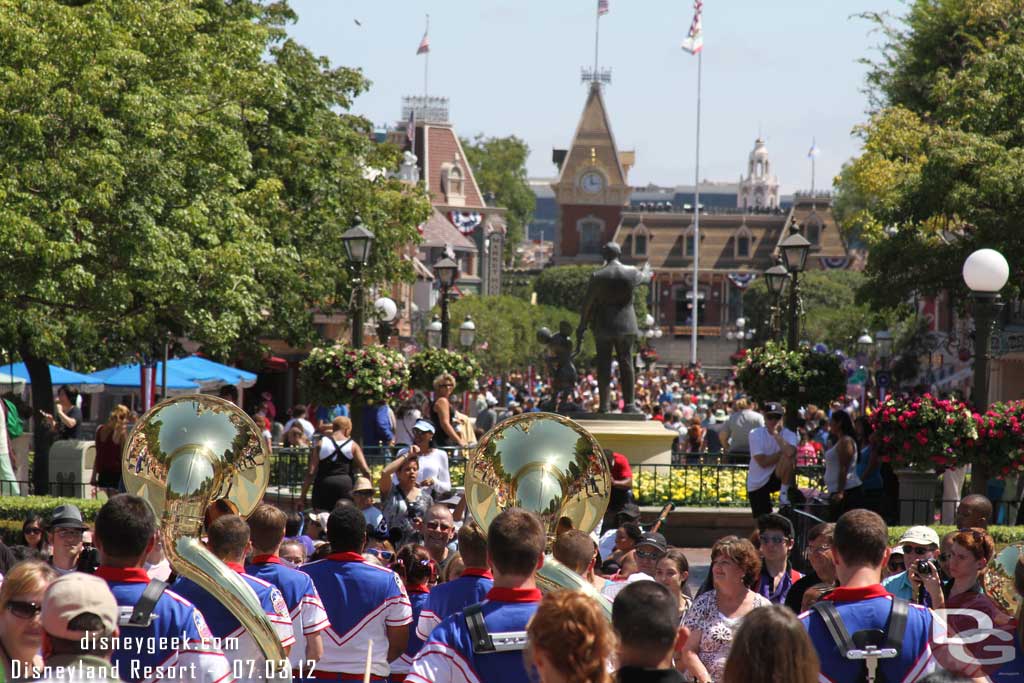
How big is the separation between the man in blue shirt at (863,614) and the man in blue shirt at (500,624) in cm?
96

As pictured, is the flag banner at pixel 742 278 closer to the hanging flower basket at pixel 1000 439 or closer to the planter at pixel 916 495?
the planter at pixel 916 495

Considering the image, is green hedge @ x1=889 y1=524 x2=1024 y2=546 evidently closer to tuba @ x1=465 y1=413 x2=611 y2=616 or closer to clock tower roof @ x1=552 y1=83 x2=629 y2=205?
tuba @ x1=465 y1=413 x2=611 y2=616

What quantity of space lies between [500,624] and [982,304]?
940 cm

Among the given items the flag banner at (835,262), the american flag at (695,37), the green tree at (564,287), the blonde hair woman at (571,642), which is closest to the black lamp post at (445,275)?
the blonde hair woman at (571,642)

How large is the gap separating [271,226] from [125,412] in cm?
1294

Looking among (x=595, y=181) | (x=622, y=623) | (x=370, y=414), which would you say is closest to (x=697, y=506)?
(x=370, y=414)

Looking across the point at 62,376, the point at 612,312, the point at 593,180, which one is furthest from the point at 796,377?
the point at 593,180

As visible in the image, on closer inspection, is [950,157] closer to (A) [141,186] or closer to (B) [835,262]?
(A) [141,186]

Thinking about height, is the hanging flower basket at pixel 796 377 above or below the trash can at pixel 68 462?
above

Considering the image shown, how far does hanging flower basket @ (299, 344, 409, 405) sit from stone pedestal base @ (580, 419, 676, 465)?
2445 millimetres

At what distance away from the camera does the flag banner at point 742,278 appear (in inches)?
4412

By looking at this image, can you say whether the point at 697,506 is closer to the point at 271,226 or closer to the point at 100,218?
the point at 100,218

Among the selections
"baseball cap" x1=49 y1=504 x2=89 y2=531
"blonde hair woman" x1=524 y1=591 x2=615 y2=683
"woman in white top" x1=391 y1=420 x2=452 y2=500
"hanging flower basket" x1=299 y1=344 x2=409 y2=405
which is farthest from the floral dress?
"hanging flower basket" x1=299 y1=344 x2=409 y2=405

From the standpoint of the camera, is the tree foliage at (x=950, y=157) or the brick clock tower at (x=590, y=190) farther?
the brick clock tower at (x=590, y=190)
